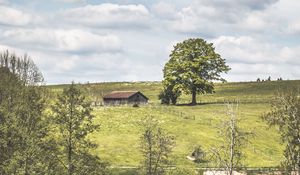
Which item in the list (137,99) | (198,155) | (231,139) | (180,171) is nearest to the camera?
(231,139)

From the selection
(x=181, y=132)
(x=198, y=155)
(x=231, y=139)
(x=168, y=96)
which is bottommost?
(x=198, y=155)

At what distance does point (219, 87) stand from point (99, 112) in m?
108

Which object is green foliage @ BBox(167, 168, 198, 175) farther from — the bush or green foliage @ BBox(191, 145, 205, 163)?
the bush

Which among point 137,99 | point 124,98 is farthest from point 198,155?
point 137,99

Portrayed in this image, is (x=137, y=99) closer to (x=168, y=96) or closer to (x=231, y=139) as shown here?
(x=168, y=96)

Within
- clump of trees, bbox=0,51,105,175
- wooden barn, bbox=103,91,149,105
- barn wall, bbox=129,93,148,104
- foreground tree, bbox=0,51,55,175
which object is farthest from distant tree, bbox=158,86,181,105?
clump of trees, bbox=0,51,105,175

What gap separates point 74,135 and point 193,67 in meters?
73.6

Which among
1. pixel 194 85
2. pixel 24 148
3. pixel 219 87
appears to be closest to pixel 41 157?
pixel 24 148

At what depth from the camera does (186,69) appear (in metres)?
122

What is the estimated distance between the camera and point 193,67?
122 meters

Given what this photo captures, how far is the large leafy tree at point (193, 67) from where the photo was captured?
121 m

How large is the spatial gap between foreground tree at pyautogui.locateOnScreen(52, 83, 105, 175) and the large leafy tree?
218 feet

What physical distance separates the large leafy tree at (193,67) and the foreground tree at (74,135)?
66317 mm

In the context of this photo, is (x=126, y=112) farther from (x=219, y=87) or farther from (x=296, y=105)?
(x=219, y=87)
